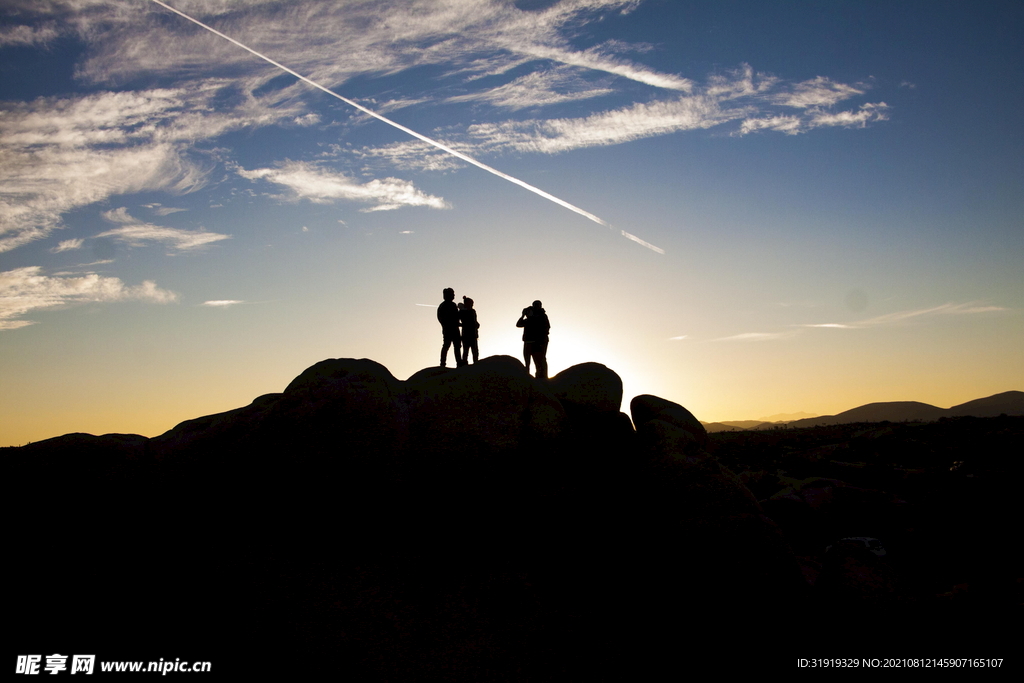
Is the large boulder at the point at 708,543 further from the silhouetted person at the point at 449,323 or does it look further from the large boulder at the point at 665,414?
the silhouetted person at the point at 449,323

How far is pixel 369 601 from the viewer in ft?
34.6

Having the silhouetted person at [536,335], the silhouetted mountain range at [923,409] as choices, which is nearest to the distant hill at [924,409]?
the silhouetted mountain range at [923,409]

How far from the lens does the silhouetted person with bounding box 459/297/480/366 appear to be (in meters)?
18.3

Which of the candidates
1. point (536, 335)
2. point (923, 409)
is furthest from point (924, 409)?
point (536, 335)

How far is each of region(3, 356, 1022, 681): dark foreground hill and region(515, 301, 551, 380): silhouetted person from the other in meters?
4.99

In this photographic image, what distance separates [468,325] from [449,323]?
629 millimetres

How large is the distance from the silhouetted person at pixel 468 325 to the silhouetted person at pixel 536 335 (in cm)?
129

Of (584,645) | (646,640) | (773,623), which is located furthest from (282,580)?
(773,623)

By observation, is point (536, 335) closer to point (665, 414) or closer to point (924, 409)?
point (665, 414)

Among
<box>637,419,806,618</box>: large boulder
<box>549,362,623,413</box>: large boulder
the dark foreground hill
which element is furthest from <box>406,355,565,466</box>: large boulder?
<box>637,419,806,618</box>: large boulder

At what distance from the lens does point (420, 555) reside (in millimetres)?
11188

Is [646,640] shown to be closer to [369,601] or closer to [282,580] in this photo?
[369,601]

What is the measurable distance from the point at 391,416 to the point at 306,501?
2.13m

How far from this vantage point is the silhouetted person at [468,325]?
60.2 feet
